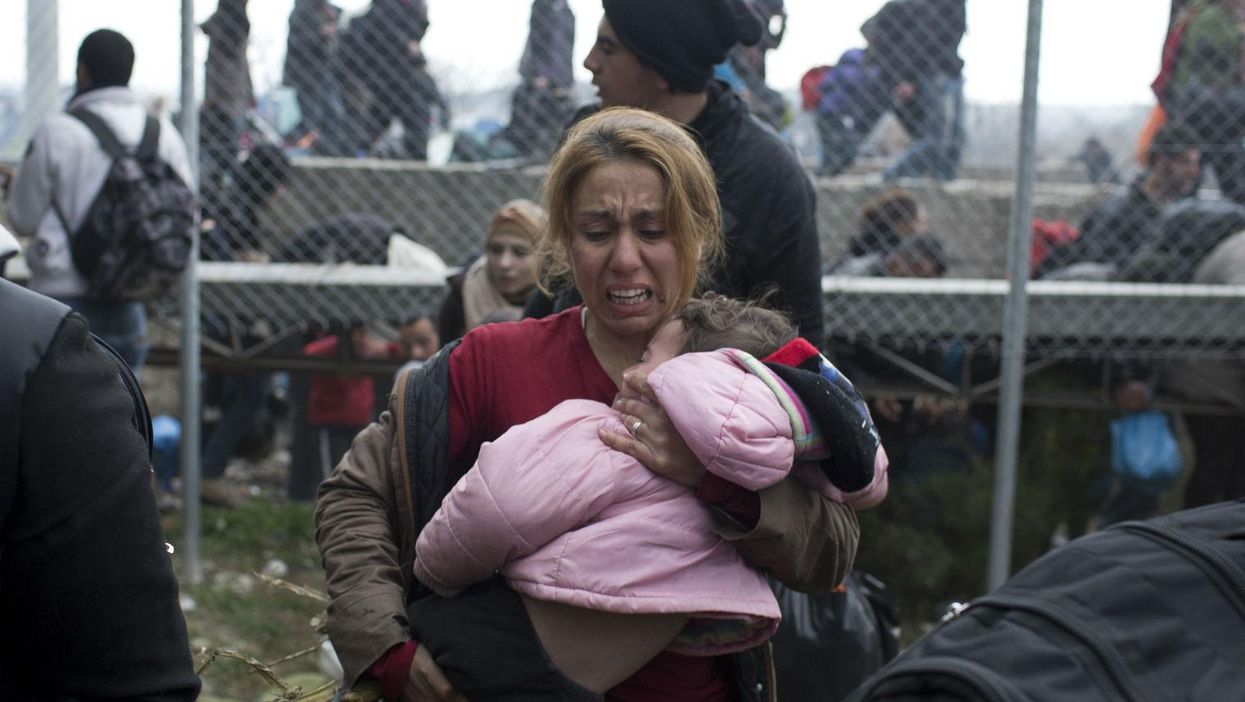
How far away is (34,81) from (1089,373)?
16.0 ft

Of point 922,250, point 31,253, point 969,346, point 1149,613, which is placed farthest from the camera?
point 922,250

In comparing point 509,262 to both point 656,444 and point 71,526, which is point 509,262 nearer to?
point 656,444

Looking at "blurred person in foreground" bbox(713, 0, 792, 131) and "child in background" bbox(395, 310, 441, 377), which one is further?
"child in background" bbox(395, 310, 441, 377)

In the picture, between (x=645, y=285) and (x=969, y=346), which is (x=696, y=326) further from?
(x=969, y=346)

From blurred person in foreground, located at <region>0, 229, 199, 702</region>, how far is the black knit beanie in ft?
6.08

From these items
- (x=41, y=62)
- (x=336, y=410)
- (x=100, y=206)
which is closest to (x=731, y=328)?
(x=100, y=206)

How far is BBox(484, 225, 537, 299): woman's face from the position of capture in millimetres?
4668

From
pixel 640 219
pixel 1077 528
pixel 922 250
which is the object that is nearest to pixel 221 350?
pixel 922 250

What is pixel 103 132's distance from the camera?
5922mm

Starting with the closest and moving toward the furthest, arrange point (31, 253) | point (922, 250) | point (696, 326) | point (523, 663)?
1. point (523, 663)
2. point (696, 326)
3. point (31, 253)
4. point (922, 250)

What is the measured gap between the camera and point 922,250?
6.82 m

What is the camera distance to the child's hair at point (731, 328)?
2273mm

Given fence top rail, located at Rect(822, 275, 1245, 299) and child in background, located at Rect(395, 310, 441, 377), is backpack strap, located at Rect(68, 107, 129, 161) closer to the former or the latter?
child in background, located at Rect(395, 310, 441, 377)

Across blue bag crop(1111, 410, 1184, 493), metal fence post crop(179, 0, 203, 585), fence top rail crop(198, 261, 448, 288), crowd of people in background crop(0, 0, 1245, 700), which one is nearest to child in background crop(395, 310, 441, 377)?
crowd of people in background crop(0, 0, 1245, 700)
